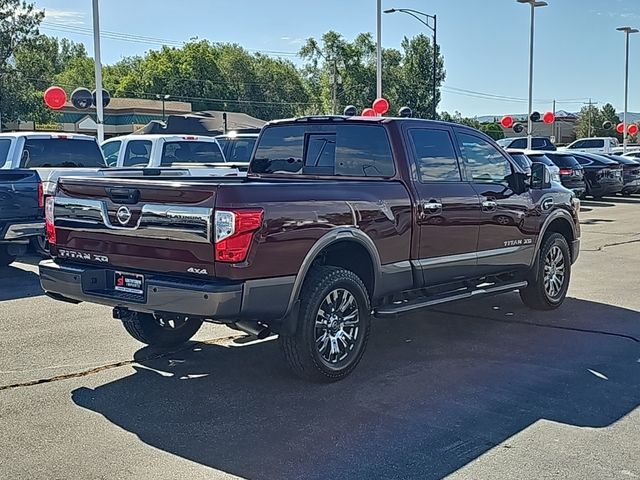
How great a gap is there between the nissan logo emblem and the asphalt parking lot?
1.22 m

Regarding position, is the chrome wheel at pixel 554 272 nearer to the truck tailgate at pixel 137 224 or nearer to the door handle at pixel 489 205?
the door handle at pixel 489 205

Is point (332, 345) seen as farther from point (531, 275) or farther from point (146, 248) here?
point (531, 275)

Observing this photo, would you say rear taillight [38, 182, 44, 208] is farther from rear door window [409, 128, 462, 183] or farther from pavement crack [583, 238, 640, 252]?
pavement crack [583, 238, 640, 252]

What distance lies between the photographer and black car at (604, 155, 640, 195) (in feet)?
83.6

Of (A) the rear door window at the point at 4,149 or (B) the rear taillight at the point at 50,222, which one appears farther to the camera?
(A) the rear door window at the point at 4,149

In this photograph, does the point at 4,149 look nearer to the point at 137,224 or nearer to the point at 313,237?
the point at 137,224

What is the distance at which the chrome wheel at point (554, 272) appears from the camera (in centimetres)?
830

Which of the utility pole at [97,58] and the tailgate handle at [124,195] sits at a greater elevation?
the utility pole at [97,58]

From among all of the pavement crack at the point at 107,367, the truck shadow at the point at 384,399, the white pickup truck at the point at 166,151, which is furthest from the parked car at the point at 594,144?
the pavement crack at the point at 107,367

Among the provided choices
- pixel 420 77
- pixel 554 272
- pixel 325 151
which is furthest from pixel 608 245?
pixel 420 77

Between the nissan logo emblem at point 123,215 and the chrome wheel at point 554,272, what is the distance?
4.67 meters

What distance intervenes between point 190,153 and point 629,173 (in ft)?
54.5

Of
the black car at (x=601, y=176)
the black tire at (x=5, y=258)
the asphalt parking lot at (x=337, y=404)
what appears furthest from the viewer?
the black car at (x=601, y=176)

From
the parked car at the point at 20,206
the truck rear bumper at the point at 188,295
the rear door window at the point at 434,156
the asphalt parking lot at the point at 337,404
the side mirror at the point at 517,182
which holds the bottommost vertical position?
the asphalt parking lot at the point at 337,404
